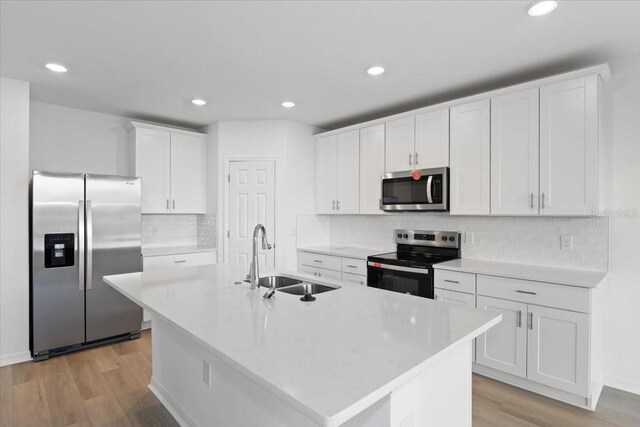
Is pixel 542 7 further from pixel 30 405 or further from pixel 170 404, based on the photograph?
pixel 30 405

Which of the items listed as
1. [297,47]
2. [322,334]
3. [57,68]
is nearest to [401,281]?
[322,334]

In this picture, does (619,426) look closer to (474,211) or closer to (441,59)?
(474,211)

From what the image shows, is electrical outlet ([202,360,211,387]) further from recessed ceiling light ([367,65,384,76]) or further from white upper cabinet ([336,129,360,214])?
white upper cabinet ([336,129,360,214])

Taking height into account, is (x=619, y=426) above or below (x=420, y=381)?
below

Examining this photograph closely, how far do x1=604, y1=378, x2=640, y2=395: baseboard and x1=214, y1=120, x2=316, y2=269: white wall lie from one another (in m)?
3.24

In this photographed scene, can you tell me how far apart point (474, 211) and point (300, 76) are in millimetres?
1956

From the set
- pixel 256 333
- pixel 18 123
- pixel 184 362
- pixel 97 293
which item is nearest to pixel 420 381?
pixel 256 333

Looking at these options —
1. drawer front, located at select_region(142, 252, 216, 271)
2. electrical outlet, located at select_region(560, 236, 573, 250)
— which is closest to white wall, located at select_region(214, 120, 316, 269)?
drawer front, located at select_region(142, 252, 216, 271)

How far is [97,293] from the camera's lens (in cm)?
351

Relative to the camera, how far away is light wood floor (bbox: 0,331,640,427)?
7.50 ft

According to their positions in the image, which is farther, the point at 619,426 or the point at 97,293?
the point at 97,293

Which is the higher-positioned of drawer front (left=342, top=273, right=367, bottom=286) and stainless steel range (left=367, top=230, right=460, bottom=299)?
stainless steel range (left=367, top=230, right=460, bottom=299)

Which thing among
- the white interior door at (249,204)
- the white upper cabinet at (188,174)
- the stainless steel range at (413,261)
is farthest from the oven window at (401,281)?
the white upper cabinet at (188,174)

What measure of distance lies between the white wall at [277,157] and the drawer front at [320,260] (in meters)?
0.14
